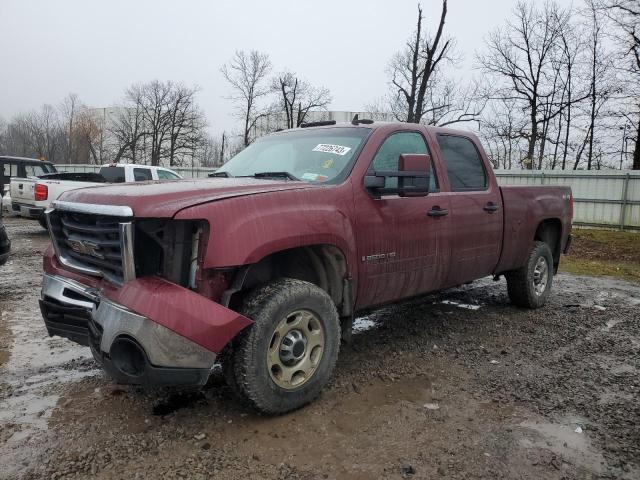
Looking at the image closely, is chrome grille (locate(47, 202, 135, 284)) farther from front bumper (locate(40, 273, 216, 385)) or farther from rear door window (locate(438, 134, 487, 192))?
rear door window (locate(438, 134, 487, 192))

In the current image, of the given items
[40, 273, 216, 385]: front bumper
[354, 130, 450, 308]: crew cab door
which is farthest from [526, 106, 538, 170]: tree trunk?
[40, 273, 216, 385]: front bumper

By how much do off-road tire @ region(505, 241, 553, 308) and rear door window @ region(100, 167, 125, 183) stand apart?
986cm

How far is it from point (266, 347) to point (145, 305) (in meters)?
0.73

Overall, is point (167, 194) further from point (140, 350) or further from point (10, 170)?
point (10, 170)

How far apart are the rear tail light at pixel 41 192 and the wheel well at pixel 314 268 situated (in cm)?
967

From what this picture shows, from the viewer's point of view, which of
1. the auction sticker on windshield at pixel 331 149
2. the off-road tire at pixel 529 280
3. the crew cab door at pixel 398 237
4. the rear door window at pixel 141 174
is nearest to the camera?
the crew cab door at pixel 398 237

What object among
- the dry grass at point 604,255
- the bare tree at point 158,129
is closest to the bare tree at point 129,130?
the bare tree at point 158,129

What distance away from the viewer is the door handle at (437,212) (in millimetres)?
4102

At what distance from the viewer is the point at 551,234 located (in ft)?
20.7

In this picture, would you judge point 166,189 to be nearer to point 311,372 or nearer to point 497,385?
point 311,372

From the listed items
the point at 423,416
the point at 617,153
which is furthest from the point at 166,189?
the point at 617,153

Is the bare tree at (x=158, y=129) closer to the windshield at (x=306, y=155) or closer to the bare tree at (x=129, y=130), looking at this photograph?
the bare tree at (x=129, y=130)

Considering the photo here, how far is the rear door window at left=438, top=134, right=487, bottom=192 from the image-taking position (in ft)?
15.1

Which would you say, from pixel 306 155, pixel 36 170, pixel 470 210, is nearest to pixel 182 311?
pixel 306 155
